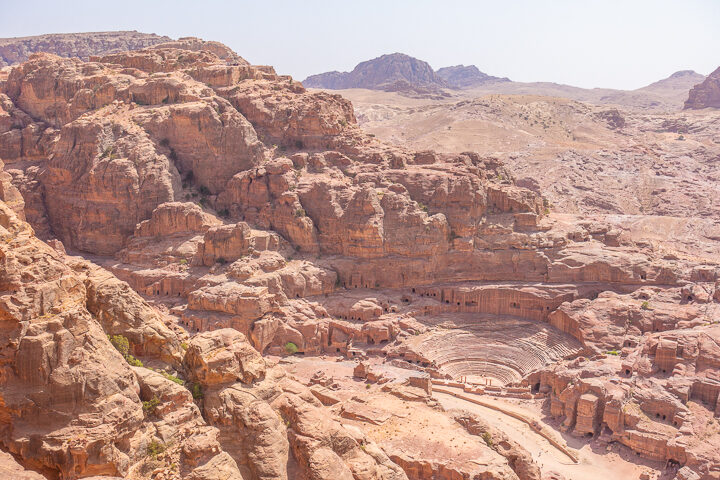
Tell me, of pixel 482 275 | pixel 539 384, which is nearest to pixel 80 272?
pixel 539 384

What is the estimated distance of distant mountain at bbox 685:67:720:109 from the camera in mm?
146250

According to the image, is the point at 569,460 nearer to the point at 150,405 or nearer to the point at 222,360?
the point at 222,360

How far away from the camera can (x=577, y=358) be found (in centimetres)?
4981

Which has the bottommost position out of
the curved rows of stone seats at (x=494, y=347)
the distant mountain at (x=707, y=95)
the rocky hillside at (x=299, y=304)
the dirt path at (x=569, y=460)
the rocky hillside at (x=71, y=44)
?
the dirt path at (x=569, y=460)

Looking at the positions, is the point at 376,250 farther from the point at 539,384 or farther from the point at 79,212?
the point at 79,212

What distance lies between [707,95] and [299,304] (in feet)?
440

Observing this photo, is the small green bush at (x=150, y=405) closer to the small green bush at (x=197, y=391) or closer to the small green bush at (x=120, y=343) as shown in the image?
the small green bush at (x=197, y=391)

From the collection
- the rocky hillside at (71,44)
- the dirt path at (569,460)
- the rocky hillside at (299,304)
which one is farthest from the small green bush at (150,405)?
the rocky hillside at (71,44)

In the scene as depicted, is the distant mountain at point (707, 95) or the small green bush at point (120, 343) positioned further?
the distant mountain at point (707, 95)

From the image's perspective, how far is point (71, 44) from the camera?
150 m

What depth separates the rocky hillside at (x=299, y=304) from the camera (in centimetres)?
1766

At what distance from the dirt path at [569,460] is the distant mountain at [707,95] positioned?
130430mm

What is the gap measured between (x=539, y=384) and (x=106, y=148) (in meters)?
46.8

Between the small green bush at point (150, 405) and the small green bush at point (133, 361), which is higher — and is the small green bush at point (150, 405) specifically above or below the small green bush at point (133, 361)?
below
